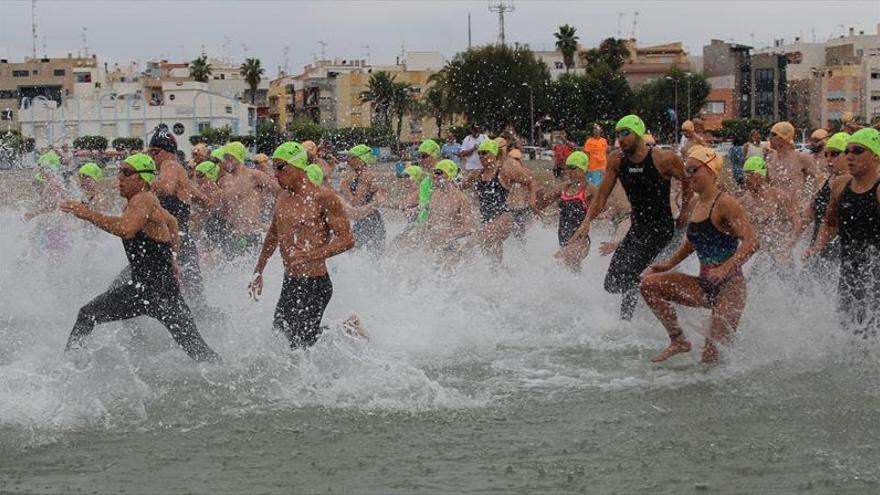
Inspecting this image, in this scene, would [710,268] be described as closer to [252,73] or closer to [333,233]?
[333,233]

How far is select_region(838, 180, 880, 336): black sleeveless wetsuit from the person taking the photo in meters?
7.79

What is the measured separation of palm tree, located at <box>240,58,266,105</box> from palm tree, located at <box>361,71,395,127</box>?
1719cm

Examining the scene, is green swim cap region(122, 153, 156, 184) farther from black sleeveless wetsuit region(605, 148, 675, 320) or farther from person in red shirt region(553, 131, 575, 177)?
person in red shirt region(553, 131, 575, 177)

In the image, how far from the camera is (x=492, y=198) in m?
12.8

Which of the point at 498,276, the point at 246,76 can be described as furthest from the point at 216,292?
the point at 246,76

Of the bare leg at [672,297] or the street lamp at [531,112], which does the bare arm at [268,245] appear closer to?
the bare leg at [672,297]

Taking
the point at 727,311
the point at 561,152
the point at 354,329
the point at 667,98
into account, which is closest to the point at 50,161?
the point at 354,329

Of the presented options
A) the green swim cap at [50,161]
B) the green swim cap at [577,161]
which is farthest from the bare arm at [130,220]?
the green swim cap at [50,161]

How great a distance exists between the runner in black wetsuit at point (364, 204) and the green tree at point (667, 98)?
7511cm

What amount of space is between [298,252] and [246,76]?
123 meters

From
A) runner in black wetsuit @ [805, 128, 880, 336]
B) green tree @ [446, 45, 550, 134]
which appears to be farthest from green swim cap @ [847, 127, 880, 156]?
green tree @ [446, 45, 550, 134]

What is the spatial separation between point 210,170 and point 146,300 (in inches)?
221

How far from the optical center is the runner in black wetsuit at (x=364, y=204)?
13.1 meters

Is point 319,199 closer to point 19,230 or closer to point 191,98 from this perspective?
point 19,230
